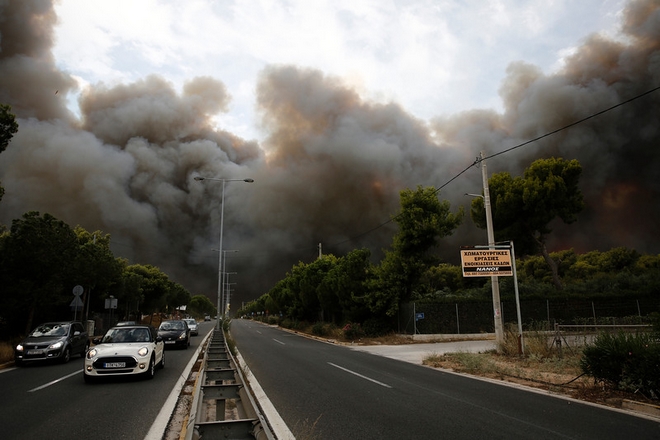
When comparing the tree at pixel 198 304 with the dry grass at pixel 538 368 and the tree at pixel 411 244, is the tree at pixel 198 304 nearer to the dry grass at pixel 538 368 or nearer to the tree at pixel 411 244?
the tree at pixel 411 244

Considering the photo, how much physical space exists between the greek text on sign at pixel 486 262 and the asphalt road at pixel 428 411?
6.31 m

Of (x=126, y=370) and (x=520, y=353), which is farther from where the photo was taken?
(x=520, y=353)

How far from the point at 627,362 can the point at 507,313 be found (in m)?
22.2

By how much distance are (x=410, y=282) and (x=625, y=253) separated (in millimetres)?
47839

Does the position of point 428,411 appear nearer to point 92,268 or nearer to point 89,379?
point 89,379

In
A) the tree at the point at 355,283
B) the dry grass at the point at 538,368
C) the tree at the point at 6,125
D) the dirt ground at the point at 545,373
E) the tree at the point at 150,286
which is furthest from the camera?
the tree at the point at 150,286

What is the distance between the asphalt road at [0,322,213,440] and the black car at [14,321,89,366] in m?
1.67

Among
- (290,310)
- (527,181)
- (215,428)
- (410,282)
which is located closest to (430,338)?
(410,282)

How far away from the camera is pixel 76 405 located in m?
7.95

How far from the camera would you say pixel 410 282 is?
28938 mm

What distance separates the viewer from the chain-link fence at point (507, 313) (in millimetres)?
27500

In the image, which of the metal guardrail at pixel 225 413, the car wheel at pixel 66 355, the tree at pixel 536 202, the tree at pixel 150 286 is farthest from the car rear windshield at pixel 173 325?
the tree at pixel 150 286

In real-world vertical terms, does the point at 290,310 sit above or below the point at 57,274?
below

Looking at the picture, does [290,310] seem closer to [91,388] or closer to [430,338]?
[430,338]
